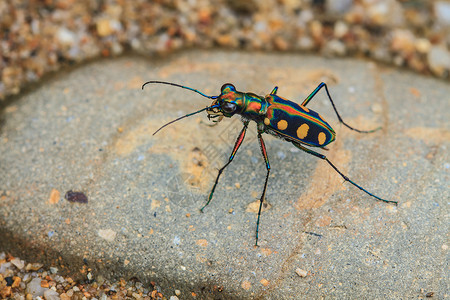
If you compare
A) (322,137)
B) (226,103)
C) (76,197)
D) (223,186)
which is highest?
(226,103)

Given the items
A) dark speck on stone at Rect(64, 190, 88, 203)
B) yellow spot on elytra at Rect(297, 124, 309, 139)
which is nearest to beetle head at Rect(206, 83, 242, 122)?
yellow spot on elytra at Rect(297, 124, 309, 139)

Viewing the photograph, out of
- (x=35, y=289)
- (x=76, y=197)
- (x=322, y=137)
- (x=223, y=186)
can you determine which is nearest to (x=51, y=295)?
(x=35, y=289)

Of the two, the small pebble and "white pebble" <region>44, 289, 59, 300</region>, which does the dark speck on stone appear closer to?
"white pebble" <region>44, 289, 59, 300</region>

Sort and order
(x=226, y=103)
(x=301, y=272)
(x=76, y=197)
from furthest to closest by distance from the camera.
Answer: (x=76, y=197) < (x=226, y=103) < (x=301, y=272)

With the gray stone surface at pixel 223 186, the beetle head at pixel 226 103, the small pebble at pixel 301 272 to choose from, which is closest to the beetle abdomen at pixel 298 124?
the beetle head at pixel 226 103

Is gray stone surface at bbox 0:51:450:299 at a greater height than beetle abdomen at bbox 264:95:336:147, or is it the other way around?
beetle abdomen at bbox 264:95:336:147

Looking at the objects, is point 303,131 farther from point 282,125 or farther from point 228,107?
point 228,107

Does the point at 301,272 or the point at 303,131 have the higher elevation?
the point at 303,131
